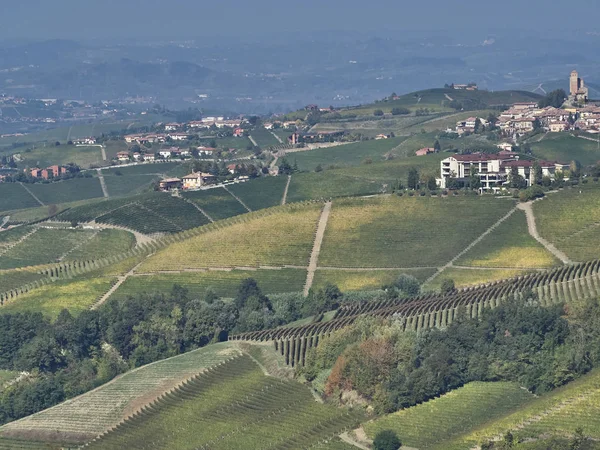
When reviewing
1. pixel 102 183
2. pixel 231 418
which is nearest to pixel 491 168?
pixel 102 183

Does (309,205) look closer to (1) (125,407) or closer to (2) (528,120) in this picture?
(1) (125,407)

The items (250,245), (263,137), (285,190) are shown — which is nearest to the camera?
(250,245)

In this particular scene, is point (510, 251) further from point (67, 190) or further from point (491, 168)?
point (67, 190)

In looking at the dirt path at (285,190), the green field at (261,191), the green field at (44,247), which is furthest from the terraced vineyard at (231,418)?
the dirt path at (285,190)

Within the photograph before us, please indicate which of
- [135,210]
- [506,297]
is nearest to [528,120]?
[135,210]

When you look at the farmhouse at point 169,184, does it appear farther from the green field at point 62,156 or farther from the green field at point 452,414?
the green field at point 452,414

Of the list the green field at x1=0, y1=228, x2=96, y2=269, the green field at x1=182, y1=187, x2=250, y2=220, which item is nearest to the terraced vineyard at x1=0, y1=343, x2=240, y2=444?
the green field at x1=0, y1=228, x2=96, y2=269

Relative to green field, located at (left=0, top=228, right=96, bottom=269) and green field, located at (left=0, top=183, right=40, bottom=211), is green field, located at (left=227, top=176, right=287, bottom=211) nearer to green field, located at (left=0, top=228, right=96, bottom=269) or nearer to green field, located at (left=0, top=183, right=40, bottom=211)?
green field, located at (left=0, top=228, right=96, bottom=269)

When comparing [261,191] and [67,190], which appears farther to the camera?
[67,190]
